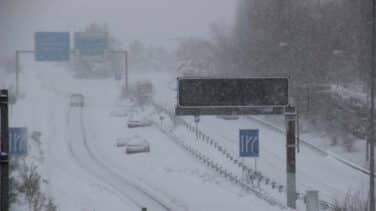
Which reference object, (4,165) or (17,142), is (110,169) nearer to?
(17,142)

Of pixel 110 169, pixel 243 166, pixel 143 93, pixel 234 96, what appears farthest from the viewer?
pixel 143 93

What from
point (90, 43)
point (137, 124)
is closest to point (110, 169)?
point (137, 124)

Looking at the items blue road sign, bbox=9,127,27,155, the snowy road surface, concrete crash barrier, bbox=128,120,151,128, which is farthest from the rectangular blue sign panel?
blue road sign, bbox=9,127,27,155

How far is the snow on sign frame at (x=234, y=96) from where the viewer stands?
23.9 metres

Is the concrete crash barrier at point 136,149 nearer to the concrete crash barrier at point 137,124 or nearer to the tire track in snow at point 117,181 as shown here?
the tire track in snow at point 117,181

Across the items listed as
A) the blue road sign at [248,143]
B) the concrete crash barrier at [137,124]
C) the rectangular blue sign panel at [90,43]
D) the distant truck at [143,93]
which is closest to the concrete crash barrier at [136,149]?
the concrete crash barrier at [137,124]

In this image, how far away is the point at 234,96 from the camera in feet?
80.0

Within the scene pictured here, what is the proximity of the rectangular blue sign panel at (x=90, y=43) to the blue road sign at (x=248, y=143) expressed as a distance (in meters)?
27.0

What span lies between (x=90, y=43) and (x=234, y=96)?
28.3 meters

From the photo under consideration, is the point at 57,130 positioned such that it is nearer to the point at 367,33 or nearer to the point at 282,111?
the point at 367,33

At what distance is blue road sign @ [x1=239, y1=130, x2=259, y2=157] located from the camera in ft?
82.4

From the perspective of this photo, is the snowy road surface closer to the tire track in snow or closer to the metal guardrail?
the tire track in snow

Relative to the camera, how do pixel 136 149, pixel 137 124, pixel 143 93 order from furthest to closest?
1. pixel 143 93
2. pixel 137 124
3. pixel 136 149

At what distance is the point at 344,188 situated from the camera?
3155 centimetres
